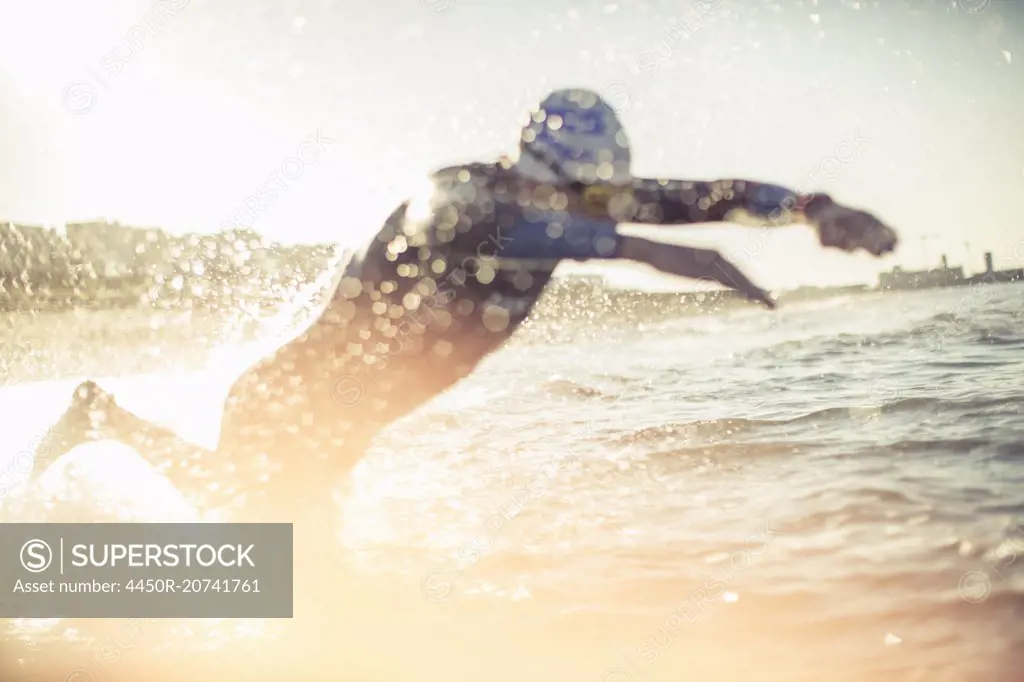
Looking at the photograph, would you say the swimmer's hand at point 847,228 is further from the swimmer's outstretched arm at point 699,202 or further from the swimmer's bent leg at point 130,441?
the swimmer's bent leg at point 130,441

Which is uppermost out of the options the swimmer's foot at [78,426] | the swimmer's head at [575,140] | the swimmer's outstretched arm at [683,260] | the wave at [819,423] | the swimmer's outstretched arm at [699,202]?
the swimmer's head at [575,140]

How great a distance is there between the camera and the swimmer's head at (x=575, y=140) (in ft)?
5.11

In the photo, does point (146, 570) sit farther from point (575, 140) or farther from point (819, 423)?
point (819, 423)

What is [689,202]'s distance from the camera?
5.15ft

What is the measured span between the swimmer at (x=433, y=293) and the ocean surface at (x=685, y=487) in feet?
0.21

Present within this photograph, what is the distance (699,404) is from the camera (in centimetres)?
163

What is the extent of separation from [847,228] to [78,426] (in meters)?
1.75

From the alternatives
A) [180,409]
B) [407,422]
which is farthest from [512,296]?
[180,409]

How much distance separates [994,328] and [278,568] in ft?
5.76

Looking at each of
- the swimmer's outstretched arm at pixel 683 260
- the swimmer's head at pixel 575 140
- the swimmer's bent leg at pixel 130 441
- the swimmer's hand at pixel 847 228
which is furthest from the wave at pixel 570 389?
the swimmer's bent leg at pixel 130 441

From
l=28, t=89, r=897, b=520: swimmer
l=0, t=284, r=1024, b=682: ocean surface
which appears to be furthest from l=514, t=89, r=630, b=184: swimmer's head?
l=0, t=284, r=1024, b=682: ocean surface

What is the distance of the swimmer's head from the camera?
1.56 meters

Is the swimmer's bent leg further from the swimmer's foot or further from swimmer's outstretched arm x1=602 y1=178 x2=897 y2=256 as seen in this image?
swimmer's outstretched arm x1=602 y1=178 x2=897 y2=256

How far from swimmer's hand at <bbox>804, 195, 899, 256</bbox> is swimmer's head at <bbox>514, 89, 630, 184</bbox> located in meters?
0.43
